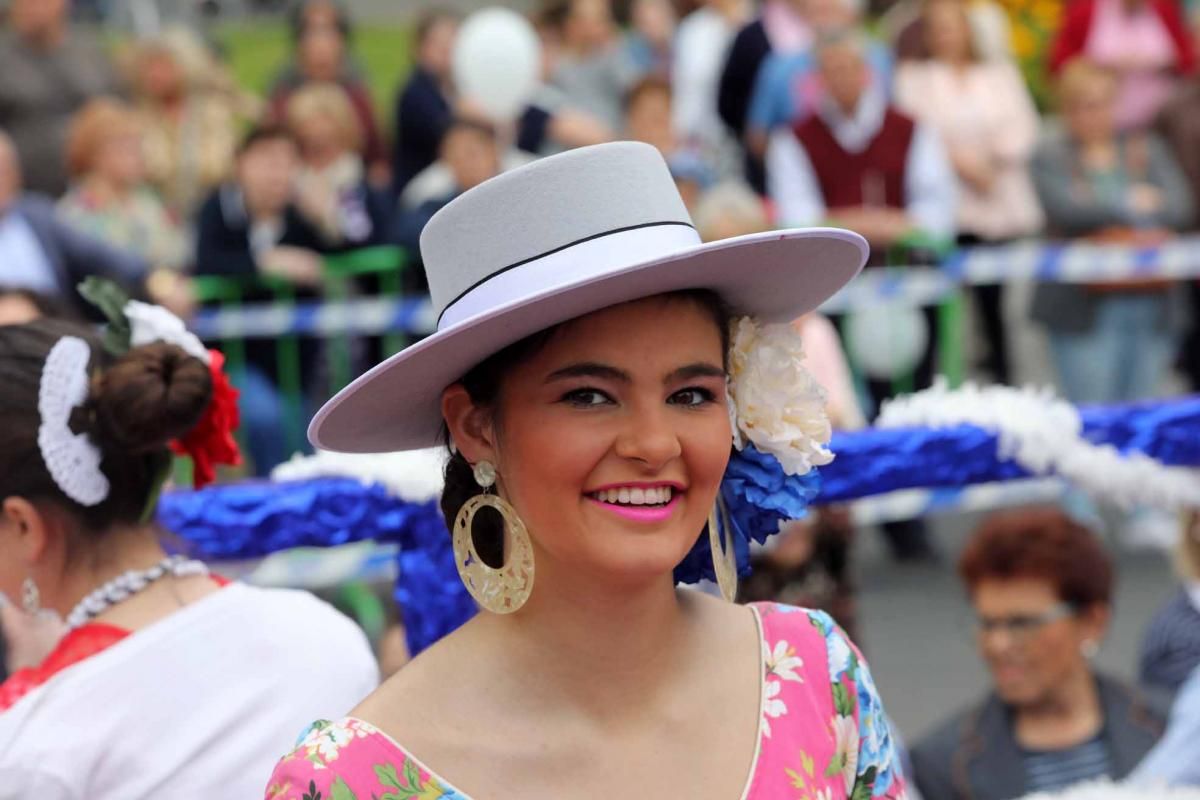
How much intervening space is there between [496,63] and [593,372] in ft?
21.2

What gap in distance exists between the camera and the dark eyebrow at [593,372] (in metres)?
2.15

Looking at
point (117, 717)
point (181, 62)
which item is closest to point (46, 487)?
point (117, 717)

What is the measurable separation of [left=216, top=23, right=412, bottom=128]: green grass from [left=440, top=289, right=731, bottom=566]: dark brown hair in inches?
500

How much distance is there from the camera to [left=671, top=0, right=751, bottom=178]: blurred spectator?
9.36 metres

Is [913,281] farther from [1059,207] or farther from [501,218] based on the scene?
[501,218]

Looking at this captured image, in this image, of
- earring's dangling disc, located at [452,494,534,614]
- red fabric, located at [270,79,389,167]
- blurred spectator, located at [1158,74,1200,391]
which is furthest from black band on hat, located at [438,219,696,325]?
red fabric, located at [270,79,389,167]

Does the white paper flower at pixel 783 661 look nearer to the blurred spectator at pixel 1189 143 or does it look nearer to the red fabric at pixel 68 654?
the red fabric at pixel 68 654

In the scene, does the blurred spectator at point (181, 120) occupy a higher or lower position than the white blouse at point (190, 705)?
higher

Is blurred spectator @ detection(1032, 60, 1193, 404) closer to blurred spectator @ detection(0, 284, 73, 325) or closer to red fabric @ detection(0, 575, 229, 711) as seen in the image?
blurred spectator @ detection(0, 284, 73, 325)

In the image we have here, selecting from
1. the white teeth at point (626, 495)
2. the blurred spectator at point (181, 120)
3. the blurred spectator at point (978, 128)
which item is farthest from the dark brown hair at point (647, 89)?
the white teeth at point (626, 495)

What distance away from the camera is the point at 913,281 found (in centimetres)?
816

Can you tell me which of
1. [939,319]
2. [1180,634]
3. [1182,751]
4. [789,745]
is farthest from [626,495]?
[939,319]

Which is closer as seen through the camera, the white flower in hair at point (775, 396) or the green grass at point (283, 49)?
the white flower in hair at point (775, 396)

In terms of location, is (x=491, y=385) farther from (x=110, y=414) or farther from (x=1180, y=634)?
(x=1180, y=634)
